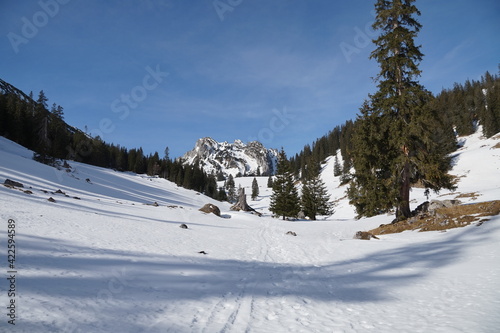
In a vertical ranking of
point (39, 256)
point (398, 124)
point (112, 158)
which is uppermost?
point (112, 158)

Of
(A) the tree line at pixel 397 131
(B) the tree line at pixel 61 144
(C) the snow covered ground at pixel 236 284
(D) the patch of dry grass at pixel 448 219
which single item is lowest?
(C) the snow covered ground at pixel 236 284

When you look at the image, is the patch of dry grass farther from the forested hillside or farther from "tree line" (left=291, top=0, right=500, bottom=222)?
the forested hillside

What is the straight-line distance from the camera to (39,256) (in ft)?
21.0

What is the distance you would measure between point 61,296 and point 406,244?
1290 cm

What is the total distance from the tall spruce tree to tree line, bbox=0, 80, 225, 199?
45.0 metres

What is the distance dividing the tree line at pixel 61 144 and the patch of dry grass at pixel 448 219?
4730 centimetres

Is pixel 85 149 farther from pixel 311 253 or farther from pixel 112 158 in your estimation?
pixel 311 253

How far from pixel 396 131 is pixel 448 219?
598cm

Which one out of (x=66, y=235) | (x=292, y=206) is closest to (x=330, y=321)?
(x=66, y=235)

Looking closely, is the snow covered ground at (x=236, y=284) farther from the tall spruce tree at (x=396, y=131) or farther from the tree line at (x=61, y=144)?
the tree line at (x=61, y=144)

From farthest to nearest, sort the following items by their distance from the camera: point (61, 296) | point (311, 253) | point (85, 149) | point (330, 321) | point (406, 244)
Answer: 1. point (85, 149)
2. point (311, 253)
3. point (406, 244)
4. point (330, 321)
5. point (61, 296)

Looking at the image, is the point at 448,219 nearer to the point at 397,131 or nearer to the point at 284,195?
the point at 397,131

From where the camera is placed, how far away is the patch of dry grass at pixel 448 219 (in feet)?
41.6

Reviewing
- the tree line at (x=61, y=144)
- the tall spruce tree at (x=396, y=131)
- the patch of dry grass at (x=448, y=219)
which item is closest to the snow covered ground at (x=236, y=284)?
the patch of dry grass at (x=448, y=219)
